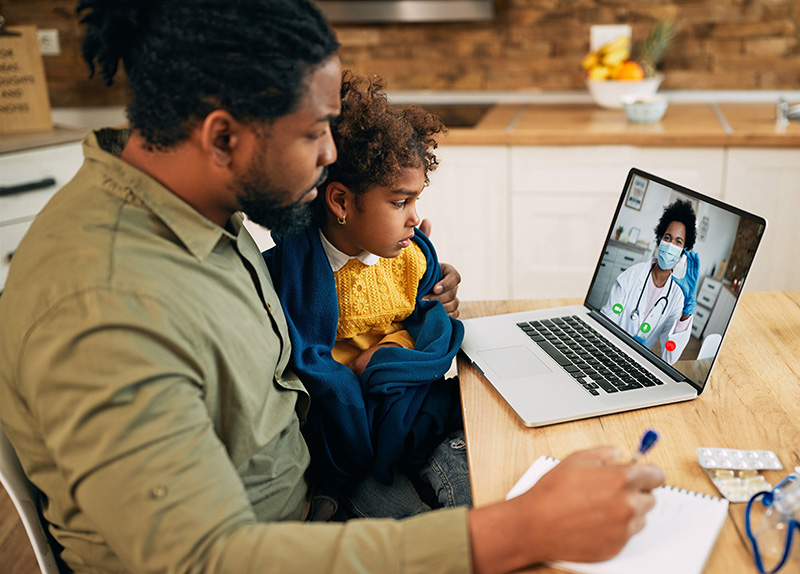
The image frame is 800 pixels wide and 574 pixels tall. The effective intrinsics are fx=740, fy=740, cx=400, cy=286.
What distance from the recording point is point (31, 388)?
741 mm

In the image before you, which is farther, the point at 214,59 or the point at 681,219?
the point at 681,219

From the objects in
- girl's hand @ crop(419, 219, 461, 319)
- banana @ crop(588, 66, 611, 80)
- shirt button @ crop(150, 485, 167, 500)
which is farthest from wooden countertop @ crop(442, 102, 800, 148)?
shirt button @ crop(150, 485, 167, 500)

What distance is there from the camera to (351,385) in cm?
117

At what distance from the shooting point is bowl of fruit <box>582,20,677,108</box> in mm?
2775

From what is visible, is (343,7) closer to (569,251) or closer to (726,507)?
(569,251)

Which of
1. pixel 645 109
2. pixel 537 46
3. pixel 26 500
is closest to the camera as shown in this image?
pixel 26 500

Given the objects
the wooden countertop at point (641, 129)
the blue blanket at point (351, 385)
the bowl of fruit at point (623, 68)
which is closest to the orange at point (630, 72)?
the bowl of fruit at point (623, 68)

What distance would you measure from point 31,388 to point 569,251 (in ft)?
7.32

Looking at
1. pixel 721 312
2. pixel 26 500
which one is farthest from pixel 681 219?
pixel 26 500

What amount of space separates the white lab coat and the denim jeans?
0.34 metres

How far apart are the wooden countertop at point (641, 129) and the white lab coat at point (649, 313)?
4.47ft

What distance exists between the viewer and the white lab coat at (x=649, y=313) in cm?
111

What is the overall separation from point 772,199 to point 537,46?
111 cm

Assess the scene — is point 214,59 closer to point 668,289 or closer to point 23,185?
point 668,289
